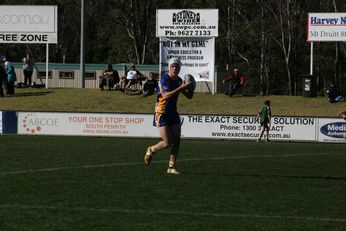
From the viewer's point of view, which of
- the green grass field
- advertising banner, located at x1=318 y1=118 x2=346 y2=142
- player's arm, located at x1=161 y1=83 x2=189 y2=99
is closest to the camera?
the green grass field

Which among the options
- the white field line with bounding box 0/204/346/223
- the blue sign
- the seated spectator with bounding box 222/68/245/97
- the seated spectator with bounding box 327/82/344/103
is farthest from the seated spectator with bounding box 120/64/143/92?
the white field line with bounding box 0/204/346/223

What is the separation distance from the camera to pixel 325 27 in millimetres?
44344

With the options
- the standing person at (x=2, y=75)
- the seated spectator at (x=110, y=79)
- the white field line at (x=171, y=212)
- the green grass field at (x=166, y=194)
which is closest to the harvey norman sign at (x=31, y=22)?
the standing person at (x=2, y=75)

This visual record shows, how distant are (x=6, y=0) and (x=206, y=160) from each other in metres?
61.6

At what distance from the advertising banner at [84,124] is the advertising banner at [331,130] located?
6547 millimetres

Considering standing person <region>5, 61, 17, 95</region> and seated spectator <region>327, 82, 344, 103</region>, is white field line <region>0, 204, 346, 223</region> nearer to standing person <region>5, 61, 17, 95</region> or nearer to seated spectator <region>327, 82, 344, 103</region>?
seated spectator <region>327, 82, 344, 103</region>

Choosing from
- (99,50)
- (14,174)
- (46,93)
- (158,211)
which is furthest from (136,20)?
(158,211)

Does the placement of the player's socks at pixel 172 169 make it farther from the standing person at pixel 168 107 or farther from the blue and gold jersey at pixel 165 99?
the blue and gold jersey at pixel 165 99

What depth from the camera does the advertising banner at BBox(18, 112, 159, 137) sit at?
115 feet

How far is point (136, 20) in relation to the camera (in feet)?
222

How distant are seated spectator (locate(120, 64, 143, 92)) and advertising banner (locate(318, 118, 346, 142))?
42.5 ft

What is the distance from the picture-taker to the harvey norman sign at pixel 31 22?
46.6 m

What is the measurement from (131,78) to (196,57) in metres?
3.50

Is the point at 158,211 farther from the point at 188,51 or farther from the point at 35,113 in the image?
the point at 188,51
